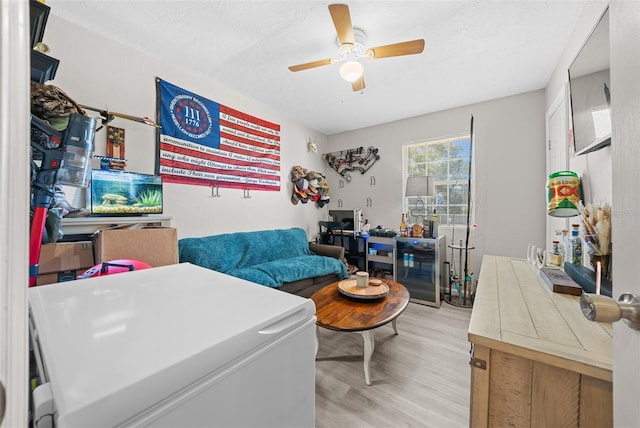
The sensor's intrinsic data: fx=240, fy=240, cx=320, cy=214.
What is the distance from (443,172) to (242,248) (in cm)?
300

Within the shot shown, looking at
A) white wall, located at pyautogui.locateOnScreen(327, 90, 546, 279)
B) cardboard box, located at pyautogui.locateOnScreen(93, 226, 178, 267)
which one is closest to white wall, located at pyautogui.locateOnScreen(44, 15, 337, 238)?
cardboard box, located at pyautogui.locateOnScreen(93, 226, 178, 267)

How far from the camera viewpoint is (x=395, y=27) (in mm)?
1866

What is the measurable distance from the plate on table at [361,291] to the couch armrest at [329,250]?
4.11 ft

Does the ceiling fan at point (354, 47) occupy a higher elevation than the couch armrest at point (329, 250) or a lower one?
higher

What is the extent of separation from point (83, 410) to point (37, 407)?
0.09m

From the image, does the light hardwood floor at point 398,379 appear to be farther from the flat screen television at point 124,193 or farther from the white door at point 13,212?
the flat screen television at point 124,193

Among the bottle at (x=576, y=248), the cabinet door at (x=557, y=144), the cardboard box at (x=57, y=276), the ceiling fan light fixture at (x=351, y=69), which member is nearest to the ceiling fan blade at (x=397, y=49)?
the ceiling fan light fixture at (x=351, y=69)

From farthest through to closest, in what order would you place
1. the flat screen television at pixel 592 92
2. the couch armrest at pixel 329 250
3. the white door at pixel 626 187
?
the couch armrest at pixel 329 250 → the flat screen television at pixel 592 92 → the white door at pixel 626 187

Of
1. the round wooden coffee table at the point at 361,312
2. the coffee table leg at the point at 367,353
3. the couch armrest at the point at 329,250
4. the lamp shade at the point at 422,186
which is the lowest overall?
the coffee table leg at the point at 367,353

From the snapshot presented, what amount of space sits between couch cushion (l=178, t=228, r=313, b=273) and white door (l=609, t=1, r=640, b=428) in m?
2.62

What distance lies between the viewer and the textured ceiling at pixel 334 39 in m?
1.70

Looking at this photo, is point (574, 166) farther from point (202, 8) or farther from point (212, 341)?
point (202, 8)

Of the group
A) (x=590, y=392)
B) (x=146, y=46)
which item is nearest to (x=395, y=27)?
(x=146, y=46)

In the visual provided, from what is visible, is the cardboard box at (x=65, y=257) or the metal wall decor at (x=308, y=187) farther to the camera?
the metal wall decor at (x=308, y=187)
